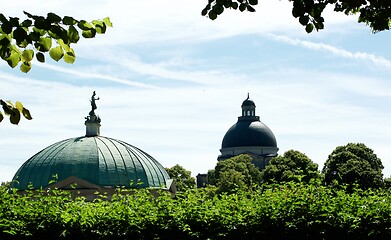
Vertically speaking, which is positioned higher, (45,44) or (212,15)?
(212,15)

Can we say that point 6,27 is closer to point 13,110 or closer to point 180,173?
point 13,110

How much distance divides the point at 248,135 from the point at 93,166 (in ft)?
216

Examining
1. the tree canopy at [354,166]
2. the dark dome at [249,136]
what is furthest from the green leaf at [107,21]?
the dark dome at [249,136]

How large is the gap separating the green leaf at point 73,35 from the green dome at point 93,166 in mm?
52582

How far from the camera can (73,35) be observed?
17.7 ft

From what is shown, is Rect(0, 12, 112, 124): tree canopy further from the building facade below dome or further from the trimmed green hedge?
the building facade below dome

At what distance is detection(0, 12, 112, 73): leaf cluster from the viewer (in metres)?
5.27

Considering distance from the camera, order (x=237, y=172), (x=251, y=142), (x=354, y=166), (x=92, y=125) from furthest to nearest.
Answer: (x=251, y=142) < (x=237, y=172) < (x=92, y=125) < (x=354, y=166)

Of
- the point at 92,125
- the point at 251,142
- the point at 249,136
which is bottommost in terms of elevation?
the point at 92,125

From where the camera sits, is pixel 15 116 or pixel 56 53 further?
pixel 15 116

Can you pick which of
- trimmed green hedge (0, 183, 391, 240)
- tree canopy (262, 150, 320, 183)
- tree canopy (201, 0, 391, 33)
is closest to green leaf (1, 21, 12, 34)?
tree canopy (201, 0, 391, 33)

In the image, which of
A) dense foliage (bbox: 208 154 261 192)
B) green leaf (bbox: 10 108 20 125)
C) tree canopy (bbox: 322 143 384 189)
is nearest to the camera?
green leaf (bbox: 10 108 20 125)

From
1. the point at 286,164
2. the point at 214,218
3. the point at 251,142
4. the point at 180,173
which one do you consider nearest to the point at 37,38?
the point at 214,218

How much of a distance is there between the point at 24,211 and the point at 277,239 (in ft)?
17.0
